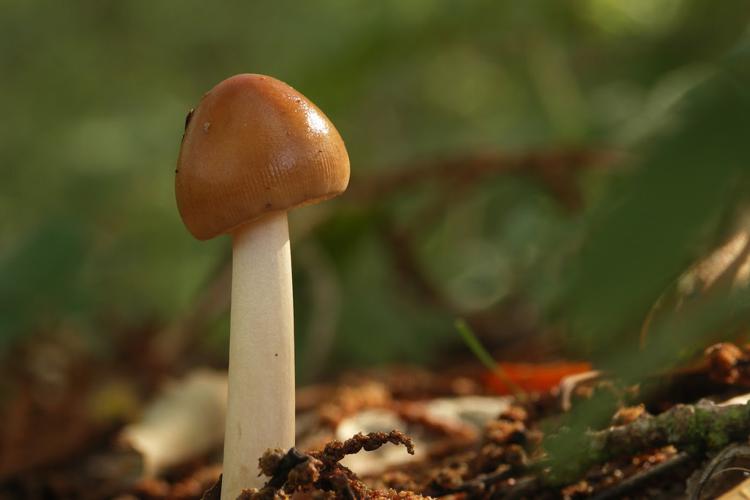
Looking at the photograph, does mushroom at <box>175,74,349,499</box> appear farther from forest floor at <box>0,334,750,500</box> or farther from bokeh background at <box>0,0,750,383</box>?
bokeh background at <box>0,0,750,383</box>

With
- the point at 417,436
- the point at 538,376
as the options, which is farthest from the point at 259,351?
the point at 538,376

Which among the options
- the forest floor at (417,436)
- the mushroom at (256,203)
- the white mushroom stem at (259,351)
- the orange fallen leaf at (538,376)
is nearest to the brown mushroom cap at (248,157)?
the mushroom at (256,203)

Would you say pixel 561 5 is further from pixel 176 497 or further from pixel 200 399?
pixel 176 497

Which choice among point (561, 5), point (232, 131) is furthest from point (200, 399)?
point (561, 5)

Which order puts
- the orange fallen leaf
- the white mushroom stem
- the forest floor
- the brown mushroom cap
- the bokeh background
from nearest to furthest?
the bokeh background, the forest floor, the brown mushroom cap, the white mushroom stem, the orange fallen leaf

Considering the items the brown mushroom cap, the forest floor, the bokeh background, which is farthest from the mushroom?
the bokeh background

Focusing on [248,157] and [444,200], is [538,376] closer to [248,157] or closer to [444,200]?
[248,157]
